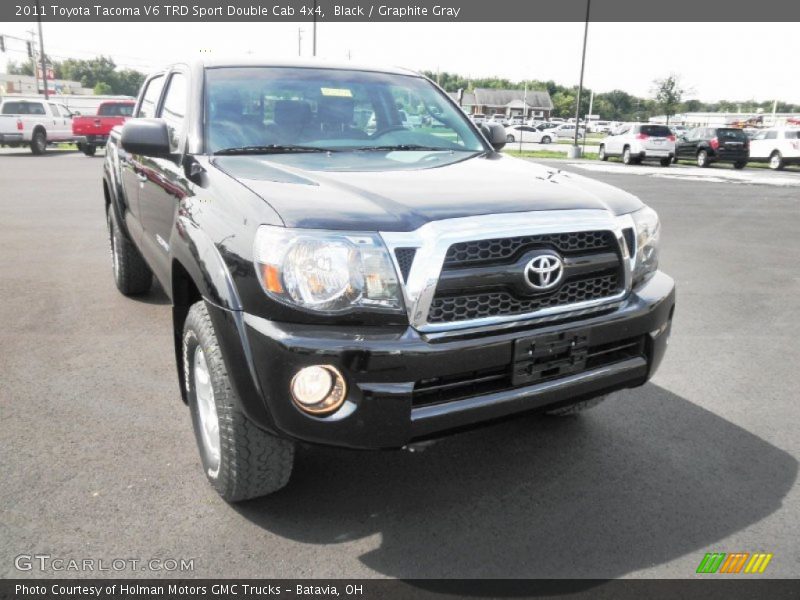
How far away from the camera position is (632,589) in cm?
236

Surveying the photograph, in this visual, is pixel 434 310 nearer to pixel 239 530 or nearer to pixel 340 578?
pixel 340 578

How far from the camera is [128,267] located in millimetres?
5590

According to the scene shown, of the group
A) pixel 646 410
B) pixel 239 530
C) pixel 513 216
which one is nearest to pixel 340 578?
pixel 239 530

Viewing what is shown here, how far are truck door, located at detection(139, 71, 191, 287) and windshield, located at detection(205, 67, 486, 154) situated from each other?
0.72ft

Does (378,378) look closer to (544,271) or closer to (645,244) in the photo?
(544,271)

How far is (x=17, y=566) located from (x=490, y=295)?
6.26ft

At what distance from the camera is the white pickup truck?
22.1 metres

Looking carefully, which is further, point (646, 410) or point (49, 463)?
point (646, 410)

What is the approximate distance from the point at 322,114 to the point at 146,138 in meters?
0.91

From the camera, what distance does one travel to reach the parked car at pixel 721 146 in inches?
998

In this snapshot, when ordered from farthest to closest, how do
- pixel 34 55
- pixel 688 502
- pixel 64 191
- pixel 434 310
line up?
1. pixel 34 55
2. pixel 64 191
3. pixel 688 502
4. pixel 434 310

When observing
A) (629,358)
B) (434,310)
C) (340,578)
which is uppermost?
(434,310)

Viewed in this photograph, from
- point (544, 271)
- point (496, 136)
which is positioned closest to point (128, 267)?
point (496, 136)

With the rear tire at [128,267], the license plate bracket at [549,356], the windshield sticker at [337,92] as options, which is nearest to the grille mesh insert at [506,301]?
the license plate bracket at [549,356]
